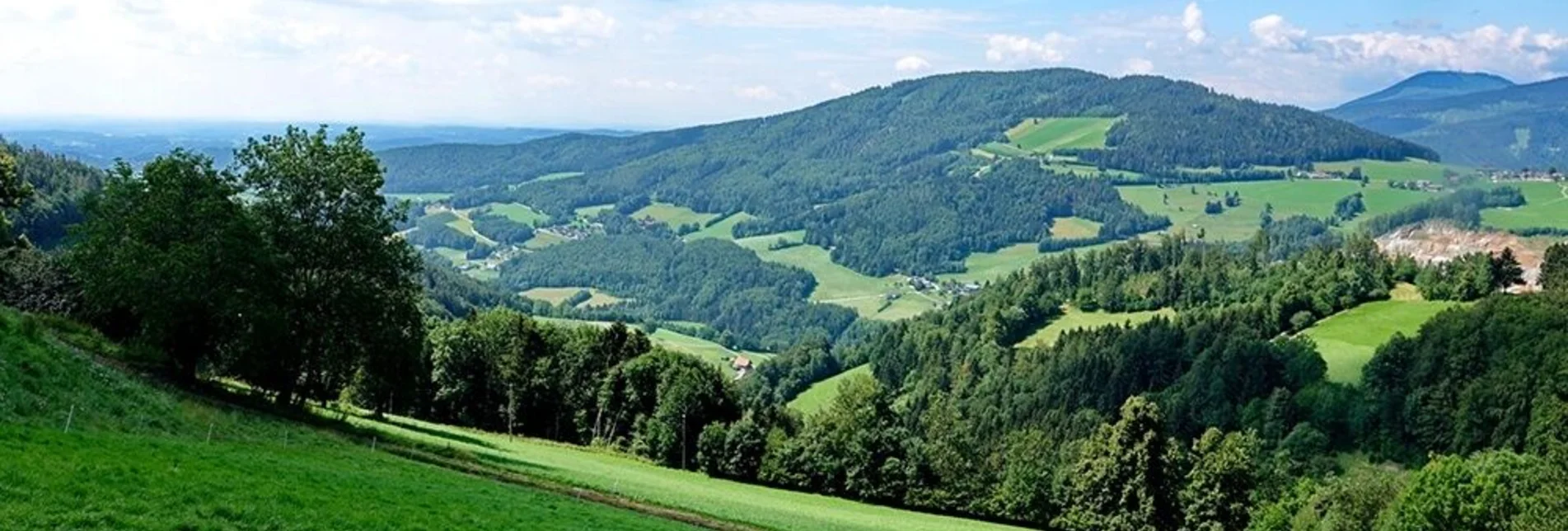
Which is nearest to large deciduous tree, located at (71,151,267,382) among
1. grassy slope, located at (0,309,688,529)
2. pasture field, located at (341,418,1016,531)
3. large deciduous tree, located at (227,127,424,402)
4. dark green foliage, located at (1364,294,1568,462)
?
large deciduous tree, located at (227,127,424,402)

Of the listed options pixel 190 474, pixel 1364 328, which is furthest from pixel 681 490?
pixel 1364 328

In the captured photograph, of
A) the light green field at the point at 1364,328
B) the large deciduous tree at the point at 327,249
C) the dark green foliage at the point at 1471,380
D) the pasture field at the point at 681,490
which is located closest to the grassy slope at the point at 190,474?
the pasture field at the point at 681,490

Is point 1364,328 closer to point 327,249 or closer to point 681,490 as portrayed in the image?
point 681,490

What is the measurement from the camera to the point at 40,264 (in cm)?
7194

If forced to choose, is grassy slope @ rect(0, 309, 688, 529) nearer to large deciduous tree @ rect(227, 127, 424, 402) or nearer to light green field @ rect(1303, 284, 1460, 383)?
large deciduous tree @ rect(227, 127, 424, 402)

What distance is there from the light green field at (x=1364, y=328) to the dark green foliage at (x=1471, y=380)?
18.7 feet

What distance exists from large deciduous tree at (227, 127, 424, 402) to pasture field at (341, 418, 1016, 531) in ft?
17.1

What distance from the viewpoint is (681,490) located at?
5522 cm

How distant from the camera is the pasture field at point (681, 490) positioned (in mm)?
46222

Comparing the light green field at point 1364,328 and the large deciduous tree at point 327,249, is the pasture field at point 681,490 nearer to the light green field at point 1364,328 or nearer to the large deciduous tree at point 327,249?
the large deciduous tree at point 327,249

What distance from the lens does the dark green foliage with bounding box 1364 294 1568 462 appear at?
123000 millimetres

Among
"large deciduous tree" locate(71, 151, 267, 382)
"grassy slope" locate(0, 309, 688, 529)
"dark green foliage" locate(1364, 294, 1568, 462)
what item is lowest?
"dark green foliage" locate(1364, 294, 1568, 462)

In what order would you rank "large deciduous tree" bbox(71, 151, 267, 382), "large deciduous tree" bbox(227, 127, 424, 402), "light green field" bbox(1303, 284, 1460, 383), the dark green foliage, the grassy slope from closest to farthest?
the grassy slope → "large deciduous tree" bbox(71, 151, 267, 382) → "large deciduous tree" bbox(227, 127, 424, 402) → the dark green foliage → "light green field" bbox(1303, 284, 1460, 383)

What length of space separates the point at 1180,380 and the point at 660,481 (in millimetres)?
116244
